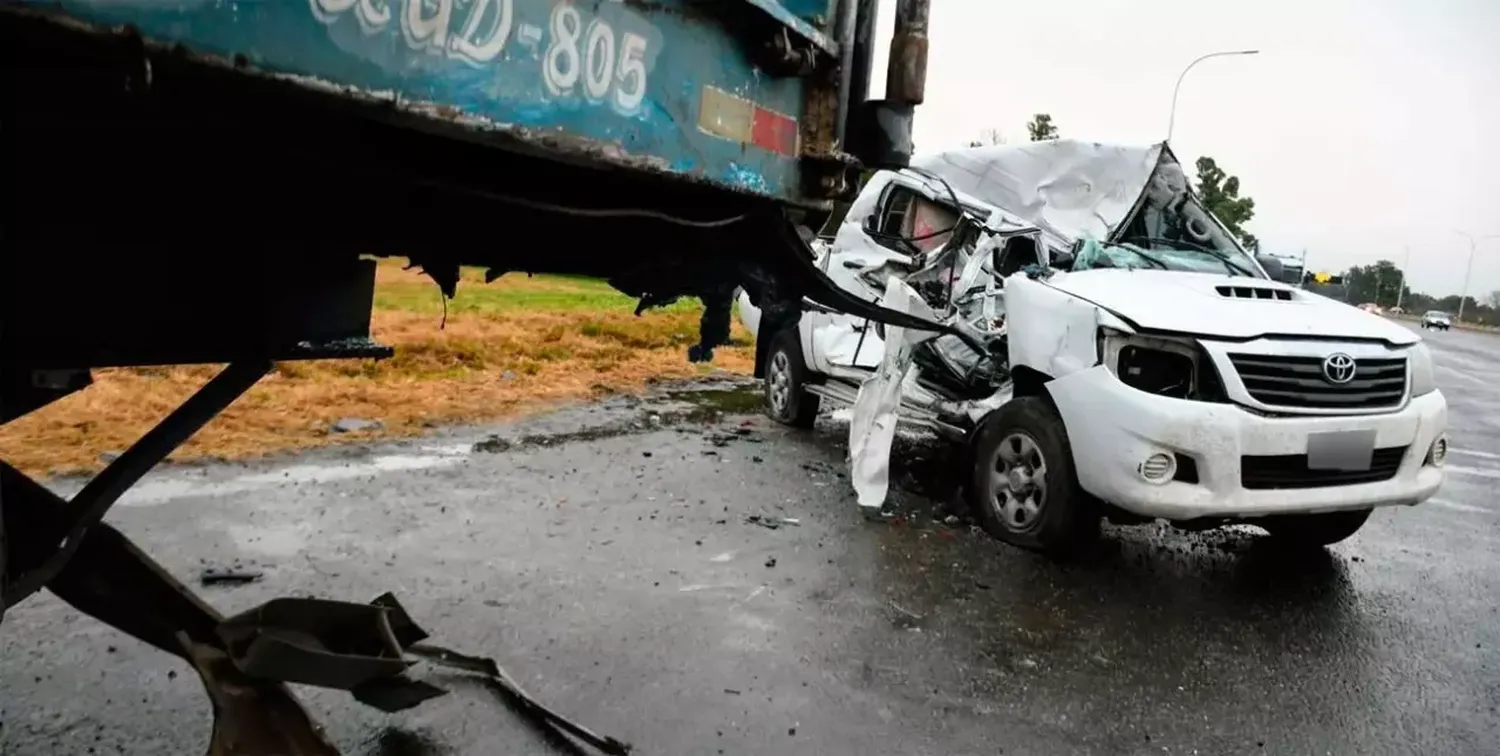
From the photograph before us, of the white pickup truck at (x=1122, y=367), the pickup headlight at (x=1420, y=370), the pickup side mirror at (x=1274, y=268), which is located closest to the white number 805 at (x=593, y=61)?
the white pickup truck at (x=1122, y=367)

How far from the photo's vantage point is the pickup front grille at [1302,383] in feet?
14.9

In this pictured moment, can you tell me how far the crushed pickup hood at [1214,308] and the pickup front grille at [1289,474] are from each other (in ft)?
1.83

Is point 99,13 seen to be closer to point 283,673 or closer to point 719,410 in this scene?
point 283,673

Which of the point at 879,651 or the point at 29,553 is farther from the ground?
the point at 29,553

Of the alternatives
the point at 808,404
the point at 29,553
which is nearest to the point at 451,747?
the point at 29,553

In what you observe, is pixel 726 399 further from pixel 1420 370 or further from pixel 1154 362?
pixel 1420 370

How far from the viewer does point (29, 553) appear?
7.35 feet

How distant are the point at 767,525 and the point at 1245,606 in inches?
91.3

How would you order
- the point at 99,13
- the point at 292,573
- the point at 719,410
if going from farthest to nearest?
the point at 719,410, the point at 292,573, the point at 99,13

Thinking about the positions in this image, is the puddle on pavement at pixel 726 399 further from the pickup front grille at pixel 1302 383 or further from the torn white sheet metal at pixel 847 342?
the pickup front grille at pixel 1302 383

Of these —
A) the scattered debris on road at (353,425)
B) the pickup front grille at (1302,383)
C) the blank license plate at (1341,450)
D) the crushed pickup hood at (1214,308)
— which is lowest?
the scattered debris on road at (353,425)

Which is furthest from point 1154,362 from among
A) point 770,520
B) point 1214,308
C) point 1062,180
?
point 1062,180

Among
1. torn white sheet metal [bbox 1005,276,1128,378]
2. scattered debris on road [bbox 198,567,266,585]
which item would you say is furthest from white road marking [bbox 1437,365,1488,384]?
scattered debris on road [bbox 198,567,266,585]

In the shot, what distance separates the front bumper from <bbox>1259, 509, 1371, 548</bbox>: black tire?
0.50 m
